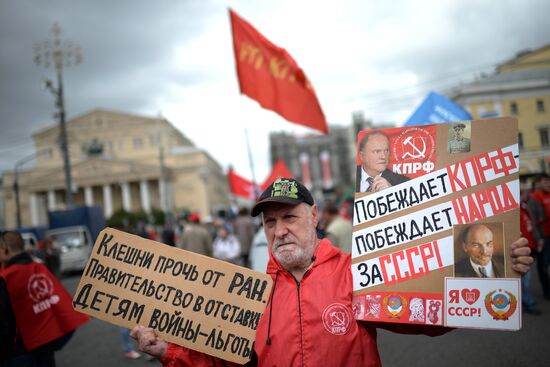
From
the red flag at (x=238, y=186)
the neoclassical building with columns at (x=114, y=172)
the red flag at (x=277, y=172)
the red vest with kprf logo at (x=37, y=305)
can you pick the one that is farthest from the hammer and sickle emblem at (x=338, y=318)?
the neoclassical building with columns at (x=114, y=172)

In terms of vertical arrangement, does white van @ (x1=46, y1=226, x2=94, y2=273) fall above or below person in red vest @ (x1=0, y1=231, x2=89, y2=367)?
below

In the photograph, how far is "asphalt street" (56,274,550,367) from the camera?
4.70m

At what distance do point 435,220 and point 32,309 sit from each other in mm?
3452

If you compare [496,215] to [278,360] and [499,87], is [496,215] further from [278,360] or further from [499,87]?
[499,87]

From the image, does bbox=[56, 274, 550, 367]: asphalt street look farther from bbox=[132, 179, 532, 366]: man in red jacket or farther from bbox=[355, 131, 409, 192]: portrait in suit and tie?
bbox=[355, 131, 409, 192]: portrait in suit and tie

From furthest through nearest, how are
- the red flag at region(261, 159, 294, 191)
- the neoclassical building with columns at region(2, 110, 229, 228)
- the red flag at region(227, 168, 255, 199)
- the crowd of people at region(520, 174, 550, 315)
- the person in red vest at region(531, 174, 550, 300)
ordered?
the neoclassical building with columns at region(2, 110, 229, 228), the red flag at region(227, 168, 255, 199), the red flag at region(261, 159, 294, 191), the person in red vest at region(531, 174, 550, 300), the crowd of people at region(520, 174, 550, 315)

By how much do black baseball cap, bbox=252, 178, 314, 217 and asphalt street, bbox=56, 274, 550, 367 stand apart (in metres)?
3.45

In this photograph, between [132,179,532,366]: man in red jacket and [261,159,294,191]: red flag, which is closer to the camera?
[132,179,532,366]: man in red jacket

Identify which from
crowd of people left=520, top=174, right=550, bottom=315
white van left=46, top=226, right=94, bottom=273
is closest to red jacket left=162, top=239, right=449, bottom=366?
crowd of people left=520, top=174, right=550, bottom=315

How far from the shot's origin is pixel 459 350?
5.13 m

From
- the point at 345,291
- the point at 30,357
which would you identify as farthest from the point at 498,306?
the point at 30,357

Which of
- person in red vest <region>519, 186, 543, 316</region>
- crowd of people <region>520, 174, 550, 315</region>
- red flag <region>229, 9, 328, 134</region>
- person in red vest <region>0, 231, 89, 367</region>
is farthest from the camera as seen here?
red flag <region>229, 9, 328, 134</region>

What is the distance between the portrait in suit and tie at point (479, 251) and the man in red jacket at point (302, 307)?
0.07 meters

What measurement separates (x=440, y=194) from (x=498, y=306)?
0.54 metres
